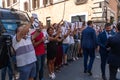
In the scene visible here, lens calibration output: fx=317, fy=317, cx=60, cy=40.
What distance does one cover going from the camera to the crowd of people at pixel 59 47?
6301mm

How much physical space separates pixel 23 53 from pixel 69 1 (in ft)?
66.4

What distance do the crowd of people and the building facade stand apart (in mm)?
8475

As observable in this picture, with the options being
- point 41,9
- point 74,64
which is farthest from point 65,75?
point 41,9

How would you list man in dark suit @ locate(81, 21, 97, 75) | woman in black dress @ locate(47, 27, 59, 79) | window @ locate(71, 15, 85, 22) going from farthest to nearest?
1. window @ locate(71, 15, 85, 22)
2. man in dark suit @ locate(81, 21, 97, 75)
3. woman in black dress @ locate(47, 27, 59, 79)

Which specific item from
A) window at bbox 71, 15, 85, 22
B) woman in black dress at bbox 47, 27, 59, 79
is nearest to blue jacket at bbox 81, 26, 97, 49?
woman in black dress at bbox 47, 27, 59, 79

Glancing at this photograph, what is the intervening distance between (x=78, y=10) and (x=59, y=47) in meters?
14.1

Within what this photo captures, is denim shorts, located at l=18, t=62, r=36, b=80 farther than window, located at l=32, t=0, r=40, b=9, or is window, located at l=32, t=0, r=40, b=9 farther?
window, located at l=32, t=0, r=40, b=9

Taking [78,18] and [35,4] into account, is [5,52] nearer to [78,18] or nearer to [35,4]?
[78,18]

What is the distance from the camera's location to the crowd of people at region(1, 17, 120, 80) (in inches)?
248

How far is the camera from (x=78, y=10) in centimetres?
2492

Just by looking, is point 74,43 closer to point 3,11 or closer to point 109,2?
point 3,11

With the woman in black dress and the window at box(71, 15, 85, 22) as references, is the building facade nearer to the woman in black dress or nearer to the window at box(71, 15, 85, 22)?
the window at box(71, 15, 85, 22)

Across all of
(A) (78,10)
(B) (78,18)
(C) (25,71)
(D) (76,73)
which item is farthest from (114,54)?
A: (A) (78,10)

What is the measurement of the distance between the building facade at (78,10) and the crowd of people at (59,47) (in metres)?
8.47
